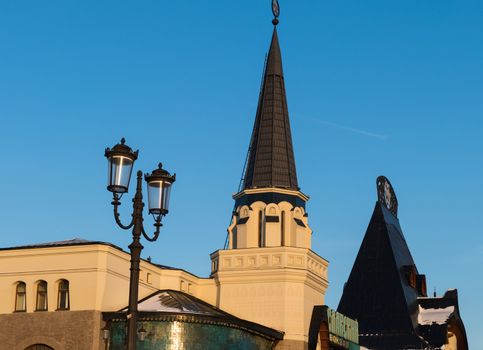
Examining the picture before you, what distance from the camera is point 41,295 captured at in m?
35.3

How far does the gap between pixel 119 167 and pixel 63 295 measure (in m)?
20.3

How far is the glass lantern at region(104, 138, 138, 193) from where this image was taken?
1571cm

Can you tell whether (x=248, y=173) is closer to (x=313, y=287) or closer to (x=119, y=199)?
(x=313, y=287)

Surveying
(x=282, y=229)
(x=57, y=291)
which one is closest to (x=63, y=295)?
(x=57, y=291)

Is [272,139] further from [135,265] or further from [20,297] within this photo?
[135,265]

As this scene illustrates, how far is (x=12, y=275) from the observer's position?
117 feet

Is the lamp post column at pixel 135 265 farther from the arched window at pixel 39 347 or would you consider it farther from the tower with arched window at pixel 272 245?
the tower with arched window at pixel 272 245

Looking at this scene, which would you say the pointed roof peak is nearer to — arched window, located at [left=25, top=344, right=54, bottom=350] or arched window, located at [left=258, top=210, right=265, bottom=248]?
arched window, located at [left=258, top=210, right=265, bottom=248]

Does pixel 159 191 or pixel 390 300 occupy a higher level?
pixel 390 300

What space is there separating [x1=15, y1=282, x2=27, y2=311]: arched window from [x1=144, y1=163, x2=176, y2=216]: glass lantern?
2061 cm

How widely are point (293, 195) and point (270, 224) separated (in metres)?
2.09

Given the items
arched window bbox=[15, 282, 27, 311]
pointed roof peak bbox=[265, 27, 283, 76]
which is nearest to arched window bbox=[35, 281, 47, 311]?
arched window bbox=[15, 282, 27, 311]

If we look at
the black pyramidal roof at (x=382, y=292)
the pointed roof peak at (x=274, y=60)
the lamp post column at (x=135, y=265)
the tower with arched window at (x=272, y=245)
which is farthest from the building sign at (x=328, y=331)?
the lamp post column at (x=135, y=265)

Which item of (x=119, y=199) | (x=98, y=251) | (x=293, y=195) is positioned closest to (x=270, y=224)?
(x=293, y=195)
